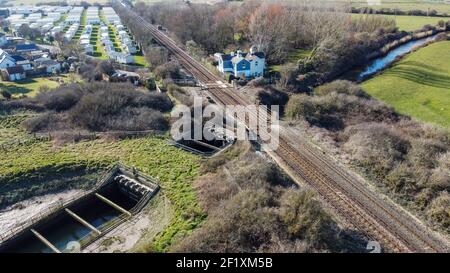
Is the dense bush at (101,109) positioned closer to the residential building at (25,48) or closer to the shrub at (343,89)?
the shrub at (343,89)

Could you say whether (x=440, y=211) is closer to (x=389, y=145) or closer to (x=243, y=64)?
(x=389, y=145)

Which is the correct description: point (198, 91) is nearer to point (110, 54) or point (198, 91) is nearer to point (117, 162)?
point (117, 162)

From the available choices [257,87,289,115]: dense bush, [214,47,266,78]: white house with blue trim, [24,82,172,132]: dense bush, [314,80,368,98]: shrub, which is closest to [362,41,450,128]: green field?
[314,80,368,98]: shrub

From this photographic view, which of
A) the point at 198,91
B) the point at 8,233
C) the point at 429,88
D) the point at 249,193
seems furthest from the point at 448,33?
the point at 8,233

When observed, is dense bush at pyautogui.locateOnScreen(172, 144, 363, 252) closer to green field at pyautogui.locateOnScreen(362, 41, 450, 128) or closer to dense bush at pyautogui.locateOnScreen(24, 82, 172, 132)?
dense bush at pyautogui.locateOnScreen(24, 82, 172, 132)

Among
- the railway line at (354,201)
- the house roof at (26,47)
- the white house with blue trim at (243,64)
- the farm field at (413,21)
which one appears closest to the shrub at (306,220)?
the railway line at (354,201)

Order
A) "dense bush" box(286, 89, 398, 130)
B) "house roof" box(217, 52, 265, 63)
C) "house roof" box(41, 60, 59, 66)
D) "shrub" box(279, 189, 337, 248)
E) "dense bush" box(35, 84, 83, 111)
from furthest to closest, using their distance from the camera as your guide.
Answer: "house roof" box(41, 60, 59, 66) < "house roof" box(217, 52, 265, 63) < "dense bush" box(35, 84, 83, 111) < "dense bush" box(286, 89, 398, 130) < "shrub" box(279, 189, 337, 248)
